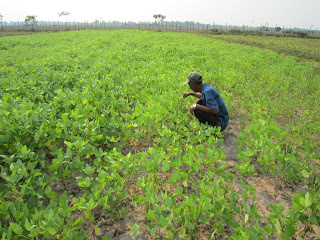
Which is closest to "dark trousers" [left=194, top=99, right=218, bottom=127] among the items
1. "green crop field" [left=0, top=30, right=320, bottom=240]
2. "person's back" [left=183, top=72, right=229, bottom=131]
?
"person's back" [left=183, top=72, right=229, bottom=131]

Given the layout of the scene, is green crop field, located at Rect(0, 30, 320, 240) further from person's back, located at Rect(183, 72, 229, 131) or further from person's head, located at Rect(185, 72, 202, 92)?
person's head, located at Rect(185, 72, 202, 92)

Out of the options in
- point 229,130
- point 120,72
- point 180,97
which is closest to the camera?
point 229,130

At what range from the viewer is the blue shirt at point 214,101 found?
387 centimetres

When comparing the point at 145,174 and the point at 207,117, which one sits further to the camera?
the point at 207,117

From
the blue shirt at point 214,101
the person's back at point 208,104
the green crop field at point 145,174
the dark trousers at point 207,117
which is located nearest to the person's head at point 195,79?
the person's back at point 208,104

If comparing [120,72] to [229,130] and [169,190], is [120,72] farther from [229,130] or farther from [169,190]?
[169,190]

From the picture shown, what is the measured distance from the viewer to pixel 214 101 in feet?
12.7

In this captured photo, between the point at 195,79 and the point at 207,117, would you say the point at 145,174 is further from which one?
the point at 195,79

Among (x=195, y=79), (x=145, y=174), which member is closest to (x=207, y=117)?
Answer: (x=195, y=79)

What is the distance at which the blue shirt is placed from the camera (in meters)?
3.87

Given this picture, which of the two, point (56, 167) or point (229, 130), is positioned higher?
point (56, 167)

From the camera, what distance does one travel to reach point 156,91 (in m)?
6.05

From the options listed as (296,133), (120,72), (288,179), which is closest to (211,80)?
(120,72)

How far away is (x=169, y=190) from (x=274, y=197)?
1454mm
